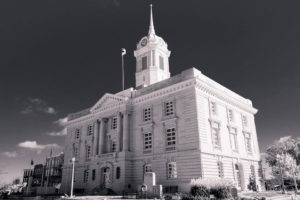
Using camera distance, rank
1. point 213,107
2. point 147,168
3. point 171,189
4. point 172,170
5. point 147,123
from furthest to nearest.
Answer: point 147,123, point 213,107, point 147,168, point 172,170, point 171,189

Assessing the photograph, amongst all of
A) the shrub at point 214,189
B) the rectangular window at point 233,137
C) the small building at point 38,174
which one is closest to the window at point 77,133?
the rectangular window at point 233,137

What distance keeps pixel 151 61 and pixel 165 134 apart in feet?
59.1

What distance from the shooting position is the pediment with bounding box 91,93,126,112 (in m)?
43.8

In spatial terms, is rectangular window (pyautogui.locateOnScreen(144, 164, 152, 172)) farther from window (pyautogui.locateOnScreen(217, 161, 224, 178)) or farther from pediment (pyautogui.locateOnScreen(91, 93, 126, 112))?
pediment (pyautogui.locateOnScreen(91, 93, 126, 112))

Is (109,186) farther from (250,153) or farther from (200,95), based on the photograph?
(250,153)

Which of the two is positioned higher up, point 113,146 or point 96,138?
point 96,138

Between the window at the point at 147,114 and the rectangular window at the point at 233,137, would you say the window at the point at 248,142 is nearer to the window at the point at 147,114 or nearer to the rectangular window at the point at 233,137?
the rectangular window at the point at 233,137

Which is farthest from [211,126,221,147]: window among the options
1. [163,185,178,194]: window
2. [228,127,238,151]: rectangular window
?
[163,185,178,194]: window

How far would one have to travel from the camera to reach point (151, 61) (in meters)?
50.0

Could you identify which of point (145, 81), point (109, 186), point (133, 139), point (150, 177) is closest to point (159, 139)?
point (133, 139)

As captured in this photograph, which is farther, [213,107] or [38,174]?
[38,174]

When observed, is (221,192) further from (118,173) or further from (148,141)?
(118,173)

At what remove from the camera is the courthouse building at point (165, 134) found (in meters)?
33.9

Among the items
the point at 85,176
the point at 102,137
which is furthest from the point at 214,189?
the point at 85,176
